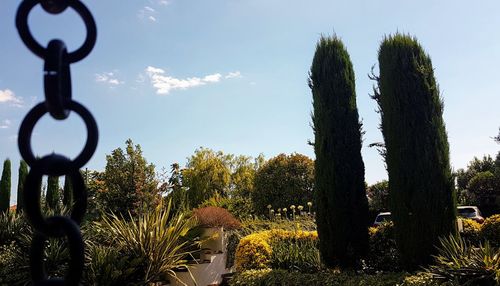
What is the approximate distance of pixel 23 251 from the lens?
8.98m

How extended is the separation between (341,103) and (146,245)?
473 cm

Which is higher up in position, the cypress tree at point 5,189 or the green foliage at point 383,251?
the cypress tree at point 5,189

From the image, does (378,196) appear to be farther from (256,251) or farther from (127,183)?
(256,251)

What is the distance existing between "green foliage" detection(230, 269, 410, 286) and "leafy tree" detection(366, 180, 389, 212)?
50.8 feet

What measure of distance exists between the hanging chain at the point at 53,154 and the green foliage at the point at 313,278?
6.46 meters

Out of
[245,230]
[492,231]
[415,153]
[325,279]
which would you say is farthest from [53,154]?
[245,230]

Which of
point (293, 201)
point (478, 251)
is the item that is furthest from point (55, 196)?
point (478, 251)

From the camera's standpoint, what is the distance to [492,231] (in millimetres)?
9148

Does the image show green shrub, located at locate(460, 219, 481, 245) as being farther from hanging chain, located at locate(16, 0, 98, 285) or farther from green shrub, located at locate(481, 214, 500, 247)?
hanging chain, located at locate(16, 0, 98, 285)

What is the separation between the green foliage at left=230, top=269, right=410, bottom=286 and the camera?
22.4 feet

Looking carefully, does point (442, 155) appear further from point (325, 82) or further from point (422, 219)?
point (325, 82)

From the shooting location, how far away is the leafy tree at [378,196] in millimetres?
22953

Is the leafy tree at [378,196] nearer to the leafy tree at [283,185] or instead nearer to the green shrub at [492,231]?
the leafy tree at [283,185]

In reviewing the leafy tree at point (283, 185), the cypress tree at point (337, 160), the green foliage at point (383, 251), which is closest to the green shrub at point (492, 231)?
the green foliage at point (383, 251)
